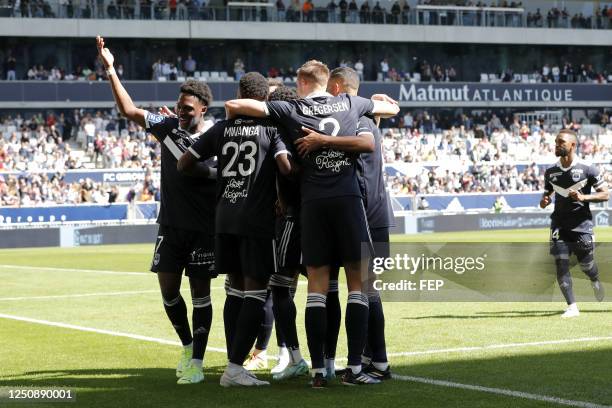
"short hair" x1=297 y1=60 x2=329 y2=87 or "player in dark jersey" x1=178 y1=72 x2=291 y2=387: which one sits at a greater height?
"short hair" x1=297 y1=60 x2=329 y2=87

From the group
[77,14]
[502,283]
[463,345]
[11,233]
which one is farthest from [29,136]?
[463,345]

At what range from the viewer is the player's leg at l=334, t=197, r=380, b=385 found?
8070 millimetres

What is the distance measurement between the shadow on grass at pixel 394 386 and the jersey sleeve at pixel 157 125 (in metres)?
1.95

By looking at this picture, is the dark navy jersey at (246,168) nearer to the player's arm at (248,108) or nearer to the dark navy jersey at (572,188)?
the player's arm at (248,108)

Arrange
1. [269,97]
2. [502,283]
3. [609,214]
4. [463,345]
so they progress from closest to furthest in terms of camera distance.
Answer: [269,97] → [463,345] → [502,283] → [609,214]

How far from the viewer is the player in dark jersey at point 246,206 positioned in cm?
816

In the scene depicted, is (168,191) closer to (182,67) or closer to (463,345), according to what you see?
(463,345)

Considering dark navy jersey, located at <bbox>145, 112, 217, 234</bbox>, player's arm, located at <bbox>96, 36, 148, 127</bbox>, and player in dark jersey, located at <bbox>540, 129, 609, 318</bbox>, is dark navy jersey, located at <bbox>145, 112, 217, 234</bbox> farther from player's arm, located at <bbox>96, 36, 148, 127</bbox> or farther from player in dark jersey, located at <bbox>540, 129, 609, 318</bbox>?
player in dark jersey, located at <bbox>540, 129, 609, 318</bbox>

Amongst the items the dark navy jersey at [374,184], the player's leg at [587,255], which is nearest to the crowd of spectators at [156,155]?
the player's leg at [587,255]

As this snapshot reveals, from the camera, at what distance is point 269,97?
29.9 ft

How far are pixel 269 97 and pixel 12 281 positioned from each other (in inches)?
549

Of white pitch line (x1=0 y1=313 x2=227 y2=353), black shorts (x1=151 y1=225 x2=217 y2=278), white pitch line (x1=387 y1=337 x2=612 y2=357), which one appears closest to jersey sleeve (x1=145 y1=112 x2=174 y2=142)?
black shorts (x1=151 y1=225 x2=217 y2=278)

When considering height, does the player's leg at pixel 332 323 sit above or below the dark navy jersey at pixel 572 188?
below

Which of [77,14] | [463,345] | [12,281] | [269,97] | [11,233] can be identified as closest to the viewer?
[269,97]
